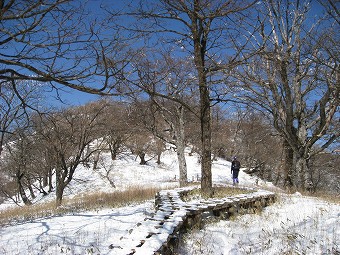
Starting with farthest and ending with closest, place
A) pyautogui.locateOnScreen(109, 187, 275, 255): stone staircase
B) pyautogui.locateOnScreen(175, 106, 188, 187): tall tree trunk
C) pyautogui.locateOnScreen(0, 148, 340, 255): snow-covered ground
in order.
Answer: pyautogui.locateOnScreen(175, 106, 188, 187): tall tree trunk < pyautogui.locateOnScreen(0, 148, 340, 255): snow-covered ground < pyautogui.locateOnScreen(109, 187, 275, 255): stone staircase

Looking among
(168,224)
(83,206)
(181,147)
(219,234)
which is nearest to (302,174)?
(181,147)

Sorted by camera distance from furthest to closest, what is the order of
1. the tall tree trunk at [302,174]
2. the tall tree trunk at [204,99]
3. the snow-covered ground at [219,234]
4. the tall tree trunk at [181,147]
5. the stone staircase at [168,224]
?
the tall tree trunk at [181,147]
the tall tree trunk at [302,174]
the tall tree trunk at [204,99]
the snow-covered ground at [219,234]
the stone staircase at [168,224]

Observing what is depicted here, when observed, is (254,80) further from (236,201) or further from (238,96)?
(236,201)

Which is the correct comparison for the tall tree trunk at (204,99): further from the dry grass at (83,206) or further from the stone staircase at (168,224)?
the dry grass at (83,206)

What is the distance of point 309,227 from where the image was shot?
5.36 meters

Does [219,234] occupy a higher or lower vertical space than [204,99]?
lower

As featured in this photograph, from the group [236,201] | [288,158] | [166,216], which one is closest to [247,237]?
[166,216]

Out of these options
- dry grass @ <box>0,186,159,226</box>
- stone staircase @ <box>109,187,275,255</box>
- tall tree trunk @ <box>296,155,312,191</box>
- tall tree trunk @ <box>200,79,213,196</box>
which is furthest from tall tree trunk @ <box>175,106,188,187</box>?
stone staircase @ <box>109,187,275,255</box>

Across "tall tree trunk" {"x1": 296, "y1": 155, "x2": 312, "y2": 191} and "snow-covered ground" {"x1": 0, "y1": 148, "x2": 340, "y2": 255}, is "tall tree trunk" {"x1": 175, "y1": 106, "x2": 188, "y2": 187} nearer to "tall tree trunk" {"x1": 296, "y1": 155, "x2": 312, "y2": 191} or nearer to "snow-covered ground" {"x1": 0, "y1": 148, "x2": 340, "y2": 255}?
"tall tree trunk" {"x1": 296, "y1": 155, "x2": 312, "y2": 191}

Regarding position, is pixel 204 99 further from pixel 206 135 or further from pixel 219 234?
pixel 219 234

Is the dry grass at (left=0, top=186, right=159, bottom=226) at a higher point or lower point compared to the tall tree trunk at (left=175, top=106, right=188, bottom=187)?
lower

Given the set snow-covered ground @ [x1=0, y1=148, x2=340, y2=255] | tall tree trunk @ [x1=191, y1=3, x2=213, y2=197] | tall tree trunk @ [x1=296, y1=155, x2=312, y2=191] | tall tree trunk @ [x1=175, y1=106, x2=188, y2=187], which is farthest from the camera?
tall tree trunk @ [x1=175, y1=106, x2=188, y2=187]

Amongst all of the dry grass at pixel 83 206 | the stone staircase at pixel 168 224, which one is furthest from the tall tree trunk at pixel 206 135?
the dry grass at pixel 83 206

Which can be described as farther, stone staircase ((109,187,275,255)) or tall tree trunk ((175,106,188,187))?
tall tree trunk ((175,106,188,187))
